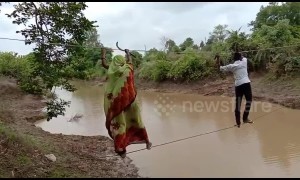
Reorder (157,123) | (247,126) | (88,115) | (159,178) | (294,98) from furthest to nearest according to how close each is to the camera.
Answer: (88,115)
(294,98)
(157,123)
(247,126)
(159,178)

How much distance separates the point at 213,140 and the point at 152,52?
38.0ft

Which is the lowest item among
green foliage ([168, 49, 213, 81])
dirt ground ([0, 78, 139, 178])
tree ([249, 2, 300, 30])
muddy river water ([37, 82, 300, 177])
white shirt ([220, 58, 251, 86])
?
muddy river water ([37, 82, 300, 177])

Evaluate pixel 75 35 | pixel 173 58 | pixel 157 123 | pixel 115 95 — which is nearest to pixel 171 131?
pixel 157 123

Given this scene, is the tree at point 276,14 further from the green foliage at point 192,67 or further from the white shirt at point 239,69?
the white shirt at point 239,69

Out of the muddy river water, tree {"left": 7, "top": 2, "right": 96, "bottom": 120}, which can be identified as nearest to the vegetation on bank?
tree {"left": 7, "top": 2, "right": 96, "bottom": 120}

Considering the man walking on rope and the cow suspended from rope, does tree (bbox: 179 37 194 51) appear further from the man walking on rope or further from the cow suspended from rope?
the cow suspended from rope

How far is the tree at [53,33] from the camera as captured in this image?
5578 mm

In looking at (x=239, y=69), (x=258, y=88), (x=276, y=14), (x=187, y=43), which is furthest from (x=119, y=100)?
(x=187, y=43)

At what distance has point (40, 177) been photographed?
623cm

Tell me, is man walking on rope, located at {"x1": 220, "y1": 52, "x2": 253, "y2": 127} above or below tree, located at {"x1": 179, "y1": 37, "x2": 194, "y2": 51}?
below

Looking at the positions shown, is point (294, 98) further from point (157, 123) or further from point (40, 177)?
point (40, 177)

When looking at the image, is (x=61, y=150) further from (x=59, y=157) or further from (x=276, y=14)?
(x=276, y=14)

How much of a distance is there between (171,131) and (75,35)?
246 inches

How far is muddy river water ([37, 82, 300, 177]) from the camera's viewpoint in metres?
7.85
